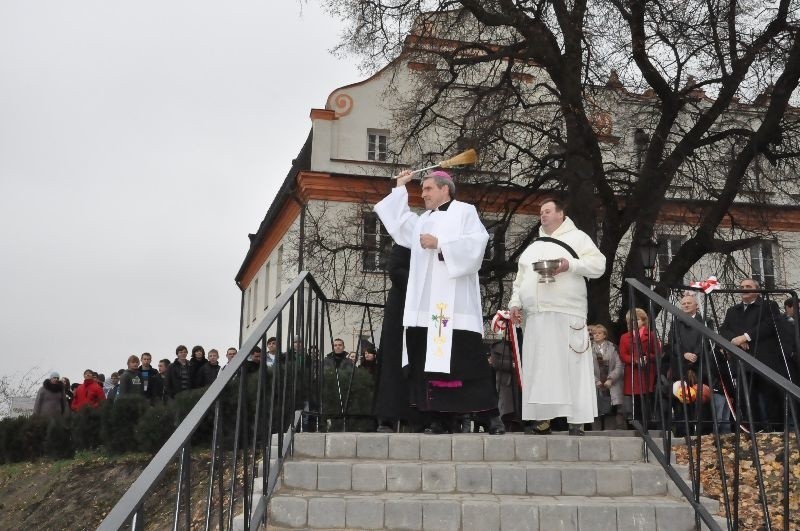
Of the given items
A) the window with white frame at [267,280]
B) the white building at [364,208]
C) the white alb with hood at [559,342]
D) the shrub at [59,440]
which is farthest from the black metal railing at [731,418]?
the window with white frame at [267,280]

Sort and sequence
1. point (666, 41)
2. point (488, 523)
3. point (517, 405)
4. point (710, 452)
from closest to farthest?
point (488, 523)
point (710, 452)
point (517, 405)
point (666, 41)

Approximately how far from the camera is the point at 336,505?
4.75 metres

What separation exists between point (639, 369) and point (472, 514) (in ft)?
6.68

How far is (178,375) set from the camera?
13828mm

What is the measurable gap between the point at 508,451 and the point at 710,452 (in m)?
1.68

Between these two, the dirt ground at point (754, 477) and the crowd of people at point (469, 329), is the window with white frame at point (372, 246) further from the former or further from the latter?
the dirt ground at point (754, 477)

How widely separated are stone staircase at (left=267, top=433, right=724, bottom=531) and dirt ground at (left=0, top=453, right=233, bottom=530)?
4.16 m

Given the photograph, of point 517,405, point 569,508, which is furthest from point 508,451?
point 517,405

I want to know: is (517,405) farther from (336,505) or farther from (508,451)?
(336,505)

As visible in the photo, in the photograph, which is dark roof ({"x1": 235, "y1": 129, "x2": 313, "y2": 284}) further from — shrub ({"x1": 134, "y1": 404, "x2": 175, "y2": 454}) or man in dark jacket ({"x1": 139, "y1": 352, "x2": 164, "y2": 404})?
shrub ({"x1": 134, "y1": 404, "x2": 175, "y2": 454})

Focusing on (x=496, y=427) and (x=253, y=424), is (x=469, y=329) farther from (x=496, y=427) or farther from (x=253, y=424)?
(x=253, y=424)

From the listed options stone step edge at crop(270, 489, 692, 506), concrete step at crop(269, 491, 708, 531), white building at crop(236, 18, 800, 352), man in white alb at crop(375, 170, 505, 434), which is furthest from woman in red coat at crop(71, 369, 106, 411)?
concrete step at crop(269, 491, 708, 531)

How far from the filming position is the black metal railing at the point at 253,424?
2.99 metres

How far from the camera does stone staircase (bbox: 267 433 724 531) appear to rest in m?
4.67
